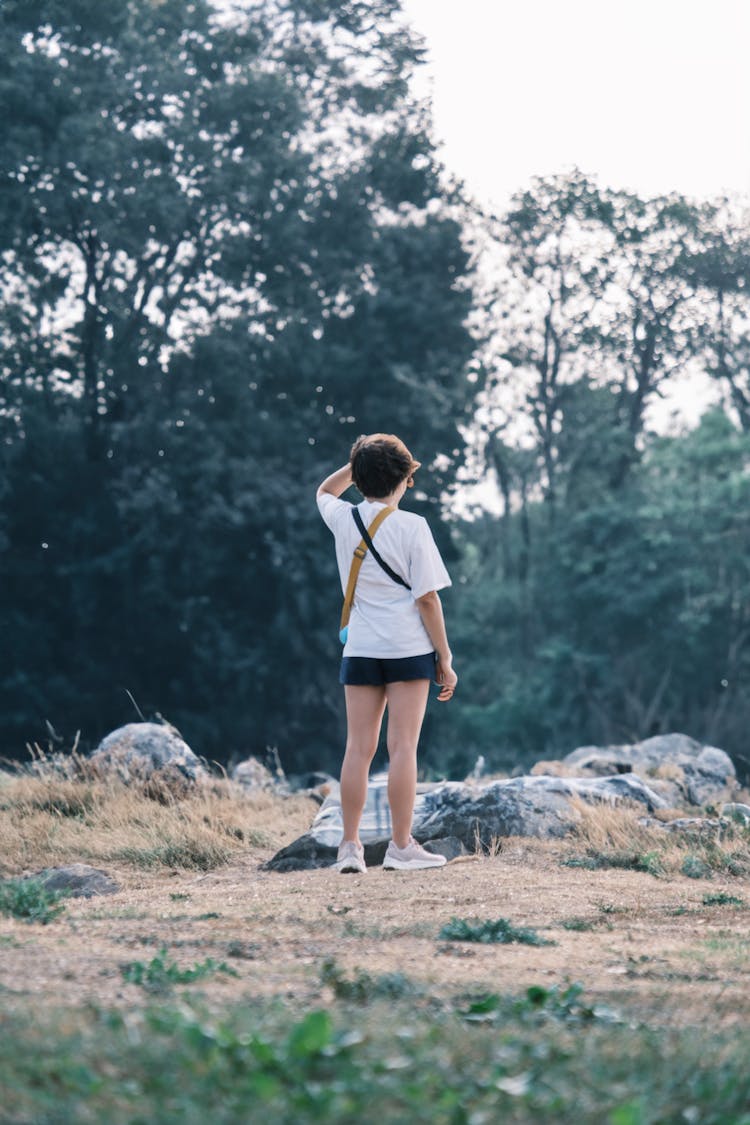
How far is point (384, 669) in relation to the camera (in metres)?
7.45

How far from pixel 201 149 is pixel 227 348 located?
13.5ft

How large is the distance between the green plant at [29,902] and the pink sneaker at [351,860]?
5.23 ft

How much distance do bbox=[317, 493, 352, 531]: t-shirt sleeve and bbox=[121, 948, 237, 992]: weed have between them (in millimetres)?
3005

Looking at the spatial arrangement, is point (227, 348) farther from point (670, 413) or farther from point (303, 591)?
point (670, 413)

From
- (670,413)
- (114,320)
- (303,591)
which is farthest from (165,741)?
(670,413)

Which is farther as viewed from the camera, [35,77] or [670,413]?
[670,413]

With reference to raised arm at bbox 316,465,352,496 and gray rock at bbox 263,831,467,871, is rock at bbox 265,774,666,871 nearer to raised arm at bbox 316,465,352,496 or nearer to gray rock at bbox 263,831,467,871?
gray rock at bbox 263,831,467,871

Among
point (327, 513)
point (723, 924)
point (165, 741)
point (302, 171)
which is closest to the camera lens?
point (723, 924)

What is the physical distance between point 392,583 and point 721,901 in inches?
83.9

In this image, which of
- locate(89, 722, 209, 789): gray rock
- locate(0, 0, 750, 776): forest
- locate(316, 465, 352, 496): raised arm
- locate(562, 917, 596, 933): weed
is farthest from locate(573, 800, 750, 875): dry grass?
locate(0, 0, 750, 776): forest

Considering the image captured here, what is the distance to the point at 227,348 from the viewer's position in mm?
31984

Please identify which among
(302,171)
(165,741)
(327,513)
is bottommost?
(165,741)

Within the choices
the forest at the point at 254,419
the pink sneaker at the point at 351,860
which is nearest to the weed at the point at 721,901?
the pink sneaker at the point at 351,860

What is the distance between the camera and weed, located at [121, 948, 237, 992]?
4469mm
